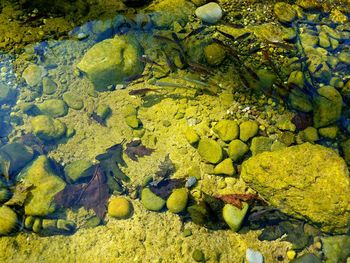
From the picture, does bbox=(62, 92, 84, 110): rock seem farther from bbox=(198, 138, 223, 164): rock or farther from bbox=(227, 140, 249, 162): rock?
bbox=(227, 140, 249, 162): rock

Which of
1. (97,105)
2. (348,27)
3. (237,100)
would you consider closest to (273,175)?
(237,100)

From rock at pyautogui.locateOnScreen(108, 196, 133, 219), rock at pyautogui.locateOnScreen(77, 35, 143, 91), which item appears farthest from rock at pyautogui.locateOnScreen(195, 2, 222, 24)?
rock at pyautogui.locateOnScreen(108, 196, 133, 219)

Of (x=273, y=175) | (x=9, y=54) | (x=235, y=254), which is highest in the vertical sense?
(x=9, y=54)

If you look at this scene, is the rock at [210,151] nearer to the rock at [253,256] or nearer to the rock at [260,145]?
the rock at [260,145]

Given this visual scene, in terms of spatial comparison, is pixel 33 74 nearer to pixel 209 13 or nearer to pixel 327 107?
pixel 209 13

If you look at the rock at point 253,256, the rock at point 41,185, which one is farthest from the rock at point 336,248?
the rock at point 41,185

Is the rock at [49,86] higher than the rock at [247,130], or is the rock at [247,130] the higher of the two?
the rock at [49,86]

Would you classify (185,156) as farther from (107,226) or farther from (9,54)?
(9,54)
